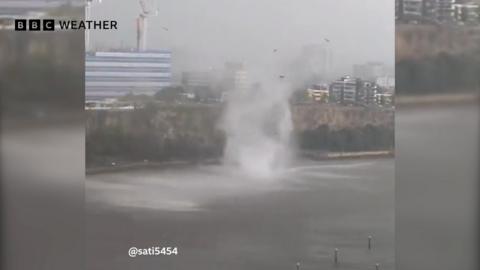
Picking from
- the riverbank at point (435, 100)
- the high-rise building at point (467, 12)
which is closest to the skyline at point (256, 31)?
the riverbank at point (435, 100)

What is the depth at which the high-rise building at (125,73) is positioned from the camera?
9.41ft

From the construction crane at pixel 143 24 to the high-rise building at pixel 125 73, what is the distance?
46 mm

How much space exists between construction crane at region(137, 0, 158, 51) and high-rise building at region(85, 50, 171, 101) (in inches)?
1.8

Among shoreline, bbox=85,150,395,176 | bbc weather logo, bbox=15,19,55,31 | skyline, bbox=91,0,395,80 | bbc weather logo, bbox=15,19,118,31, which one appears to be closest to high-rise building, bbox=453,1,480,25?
skyline, bbox=91,0,395,80

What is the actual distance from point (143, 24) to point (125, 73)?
0.27 meters

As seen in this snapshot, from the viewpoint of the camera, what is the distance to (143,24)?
2891mm

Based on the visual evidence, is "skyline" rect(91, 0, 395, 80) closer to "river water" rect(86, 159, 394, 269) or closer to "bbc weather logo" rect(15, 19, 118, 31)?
"bbc weather logo" rect(15, 19, 118, 31)

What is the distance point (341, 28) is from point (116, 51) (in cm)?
118

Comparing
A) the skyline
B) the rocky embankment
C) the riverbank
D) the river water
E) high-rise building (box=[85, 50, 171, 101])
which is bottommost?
the river water

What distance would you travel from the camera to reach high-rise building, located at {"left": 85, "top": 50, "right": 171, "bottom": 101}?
287 cm

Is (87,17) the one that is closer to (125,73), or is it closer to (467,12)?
(125,73)

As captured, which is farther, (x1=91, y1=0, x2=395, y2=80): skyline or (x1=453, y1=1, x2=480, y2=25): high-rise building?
(x1=453, y1=1, x2=480, y2=25): high-rise building

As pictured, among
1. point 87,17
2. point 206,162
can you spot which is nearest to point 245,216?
point 206,162

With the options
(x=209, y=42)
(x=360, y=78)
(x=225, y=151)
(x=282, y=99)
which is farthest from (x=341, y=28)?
(x=225, y=151)
